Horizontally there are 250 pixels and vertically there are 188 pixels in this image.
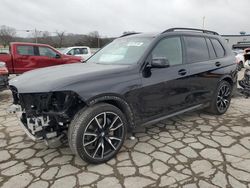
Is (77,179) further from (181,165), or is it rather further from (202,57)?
(202,57)

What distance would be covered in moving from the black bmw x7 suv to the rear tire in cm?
16

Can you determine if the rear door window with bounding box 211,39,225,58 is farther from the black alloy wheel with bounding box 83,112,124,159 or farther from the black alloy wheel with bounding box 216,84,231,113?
the black alloy wheel with bounding box 83,112,124,159

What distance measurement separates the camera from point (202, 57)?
474 cm

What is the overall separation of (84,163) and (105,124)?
0.63 m

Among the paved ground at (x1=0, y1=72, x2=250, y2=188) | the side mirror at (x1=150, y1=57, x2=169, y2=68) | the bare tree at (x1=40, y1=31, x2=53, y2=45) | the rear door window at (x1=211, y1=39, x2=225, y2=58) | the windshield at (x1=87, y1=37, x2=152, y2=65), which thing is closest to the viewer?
the paved ground at (x1=0, y1=72, x2=250, y2=188)

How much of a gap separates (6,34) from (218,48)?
31.9 metres

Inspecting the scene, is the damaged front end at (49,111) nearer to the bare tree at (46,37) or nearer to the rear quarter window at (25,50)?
the rear quarter window at (25,50)

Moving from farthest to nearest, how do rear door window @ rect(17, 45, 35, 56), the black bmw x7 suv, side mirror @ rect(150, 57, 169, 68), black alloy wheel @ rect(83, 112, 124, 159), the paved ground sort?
rear door window @ rect(17, 45, 35, 56) < side mirror @ rect(150, 57, 169, 68) < black alloy wheel @ rect(83, 112, 124, 159) < the black bmw x7 suv < the paved ground

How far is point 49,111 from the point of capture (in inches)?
118

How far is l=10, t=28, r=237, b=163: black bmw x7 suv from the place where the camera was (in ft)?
9.91

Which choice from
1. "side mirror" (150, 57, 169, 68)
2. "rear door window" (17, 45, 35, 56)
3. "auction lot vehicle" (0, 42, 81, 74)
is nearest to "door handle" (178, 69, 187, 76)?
"side mirror" (150, 57, 169, 68)

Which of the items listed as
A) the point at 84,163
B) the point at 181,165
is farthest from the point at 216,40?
the point at 84,163

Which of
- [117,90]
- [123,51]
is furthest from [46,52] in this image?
[117,90]

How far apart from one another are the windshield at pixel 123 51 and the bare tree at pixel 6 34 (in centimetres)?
2549
